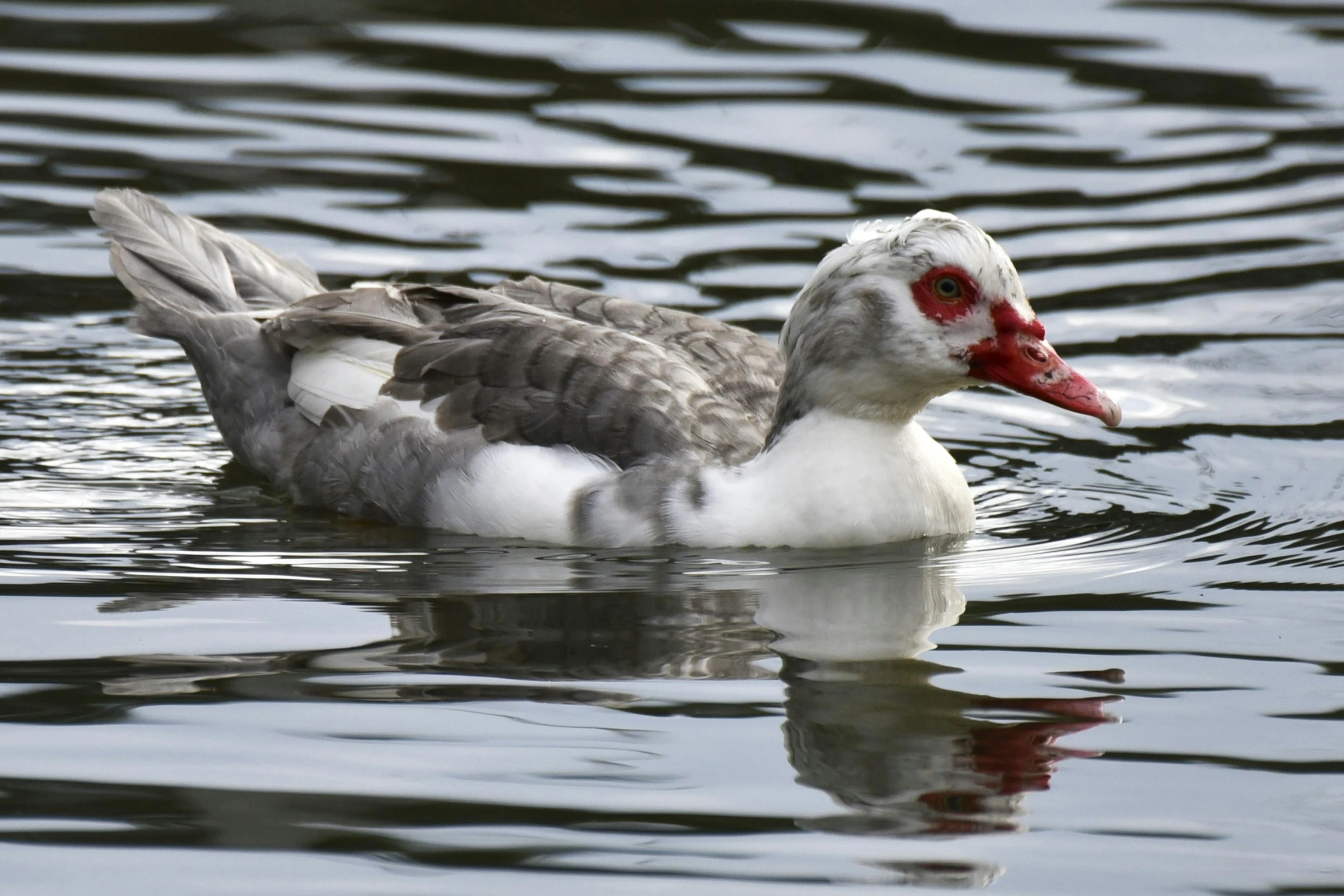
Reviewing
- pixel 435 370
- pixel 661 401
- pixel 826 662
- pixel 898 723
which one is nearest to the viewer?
pixel 898 723

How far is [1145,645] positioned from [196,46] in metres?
8.81

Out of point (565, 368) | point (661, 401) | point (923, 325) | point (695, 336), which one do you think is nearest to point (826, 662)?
point (923, 325)

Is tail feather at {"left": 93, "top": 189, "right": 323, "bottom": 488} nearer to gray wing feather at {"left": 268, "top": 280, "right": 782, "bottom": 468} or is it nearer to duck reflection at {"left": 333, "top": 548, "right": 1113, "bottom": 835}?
gray wing feather at {"left": 268, "top": 280, "right": 782, "bottom": 468}

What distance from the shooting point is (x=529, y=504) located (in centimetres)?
738

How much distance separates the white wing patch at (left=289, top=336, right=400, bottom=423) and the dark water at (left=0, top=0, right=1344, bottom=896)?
0.45m

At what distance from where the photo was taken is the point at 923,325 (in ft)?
23.0

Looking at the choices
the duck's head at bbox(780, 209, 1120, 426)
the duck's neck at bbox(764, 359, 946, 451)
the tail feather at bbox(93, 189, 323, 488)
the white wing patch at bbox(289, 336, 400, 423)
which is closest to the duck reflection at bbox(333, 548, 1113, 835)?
the duck's neck at bbox(764, 359, 946, 451)

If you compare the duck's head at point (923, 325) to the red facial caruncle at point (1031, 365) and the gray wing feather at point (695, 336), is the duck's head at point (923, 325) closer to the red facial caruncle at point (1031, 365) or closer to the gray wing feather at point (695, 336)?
the red facial caruncle at point (1031, 365)

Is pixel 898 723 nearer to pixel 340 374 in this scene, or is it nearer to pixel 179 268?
pixel 340 374

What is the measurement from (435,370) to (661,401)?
0.93 meters

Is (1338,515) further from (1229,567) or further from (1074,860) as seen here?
(1074,860)

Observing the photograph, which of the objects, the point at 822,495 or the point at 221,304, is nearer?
the point at 822,495

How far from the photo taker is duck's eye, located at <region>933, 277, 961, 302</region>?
698cm

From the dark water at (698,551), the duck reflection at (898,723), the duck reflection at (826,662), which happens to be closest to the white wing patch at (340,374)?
the dark water at (698,551)
